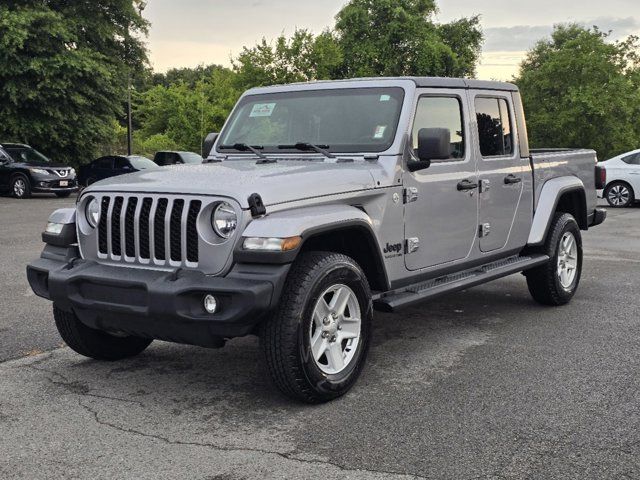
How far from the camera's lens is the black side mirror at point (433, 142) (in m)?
5.07

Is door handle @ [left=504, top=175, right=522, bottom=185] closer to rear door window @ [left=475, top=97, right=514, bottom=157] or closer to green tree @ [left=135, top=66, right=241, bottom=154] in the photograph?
rear door window @ [left=475, top=97, right=514, bottom=157]

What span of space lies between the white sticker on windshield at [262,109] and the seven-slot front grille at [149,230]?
5.71 feet

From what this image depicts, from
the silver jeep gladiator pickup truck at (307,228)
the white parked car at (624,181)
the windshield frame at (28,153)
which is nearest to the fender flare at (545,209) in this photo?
the silver jeep gladiator pickup truck at (307,228)

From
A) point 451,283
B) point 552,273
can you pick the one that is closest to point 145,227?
point 451,283

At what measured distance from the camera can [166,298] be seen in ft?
13.8

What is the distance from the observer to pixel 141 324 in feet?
14.6

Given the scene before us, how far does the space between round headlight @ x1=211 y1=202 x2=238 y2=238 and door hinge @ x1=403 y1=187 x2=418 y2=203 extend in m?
1.43

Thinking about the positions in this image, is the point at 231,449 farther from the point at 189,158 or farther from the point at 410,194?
the point at 189,158

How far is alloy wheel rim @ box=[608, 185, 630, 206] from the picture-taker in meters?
19.6

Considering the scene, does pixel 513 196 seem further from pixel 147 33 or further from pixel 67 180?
pixel 147 33

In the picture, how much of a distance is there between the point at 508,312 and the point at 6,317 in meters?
4.43

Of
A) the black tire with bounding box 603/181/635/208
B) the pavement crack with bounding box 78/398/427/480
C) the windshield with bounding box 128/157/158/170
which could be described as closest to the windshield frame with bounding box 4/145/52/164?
the windshield with bounding box 128/157/158/170

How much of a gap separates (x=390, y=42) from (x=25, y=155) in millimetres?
36575

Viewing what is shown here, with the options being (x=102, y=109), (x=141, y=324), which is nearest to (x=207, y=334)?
(x=141, y=324)
